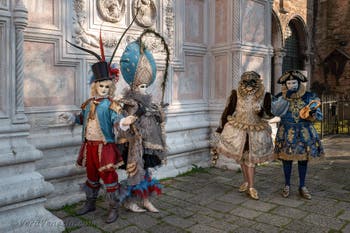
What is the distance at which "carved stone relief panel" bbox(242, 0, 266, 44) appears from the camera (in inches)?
238

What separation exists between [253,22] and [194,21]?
3.71ft

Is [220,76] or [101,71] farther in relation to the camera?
A: [220,76]

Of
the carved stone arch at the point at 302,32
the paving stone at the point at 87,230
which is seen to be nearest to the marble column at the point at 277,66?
the carved stone arch at the point at 302,32

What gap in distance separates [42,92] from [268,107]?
9.38 ft

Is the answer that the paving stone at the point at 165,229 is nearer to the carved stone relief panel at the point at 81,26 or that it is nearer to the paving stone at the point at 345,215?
the paving stone at the point at 345,215

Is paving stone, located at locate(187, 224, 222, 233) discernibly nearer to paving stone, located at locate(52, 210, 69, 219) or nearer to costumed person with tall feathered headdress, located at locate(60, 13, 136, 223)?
costumed person with tall feathered headdress, located at locate(60, 13, 136, 223)

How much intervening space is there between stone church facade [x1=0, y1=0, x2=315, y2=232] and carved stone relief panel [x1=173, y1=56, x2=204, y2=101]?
0.02m

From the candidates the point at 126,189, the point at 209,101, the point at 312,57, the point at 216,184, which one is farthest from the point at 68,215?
the point at 312,57

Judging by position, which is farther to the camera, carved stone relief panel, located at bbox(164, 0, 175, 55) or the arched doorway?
the arched doorway

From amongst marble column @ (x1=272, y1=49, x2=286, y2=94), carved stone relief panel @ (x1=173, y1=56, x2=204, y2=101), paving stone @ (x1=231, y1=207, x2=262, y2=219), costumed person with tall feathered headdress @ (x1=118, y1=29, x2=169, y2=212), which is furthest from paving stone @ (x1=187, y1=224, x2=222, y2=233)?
marble column @ (x1=272, y1=49, x2=286, y2=94)

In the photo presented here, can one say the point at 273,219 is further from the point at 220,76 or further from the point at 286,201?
the point at 220,76

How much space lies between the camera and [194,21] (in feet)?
19.9

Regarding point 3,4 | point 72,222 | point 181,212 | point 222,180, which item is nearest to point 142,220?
point 181,212

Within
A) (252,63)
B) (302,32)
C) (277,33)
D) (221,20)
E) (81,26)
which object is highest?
(302,32)
